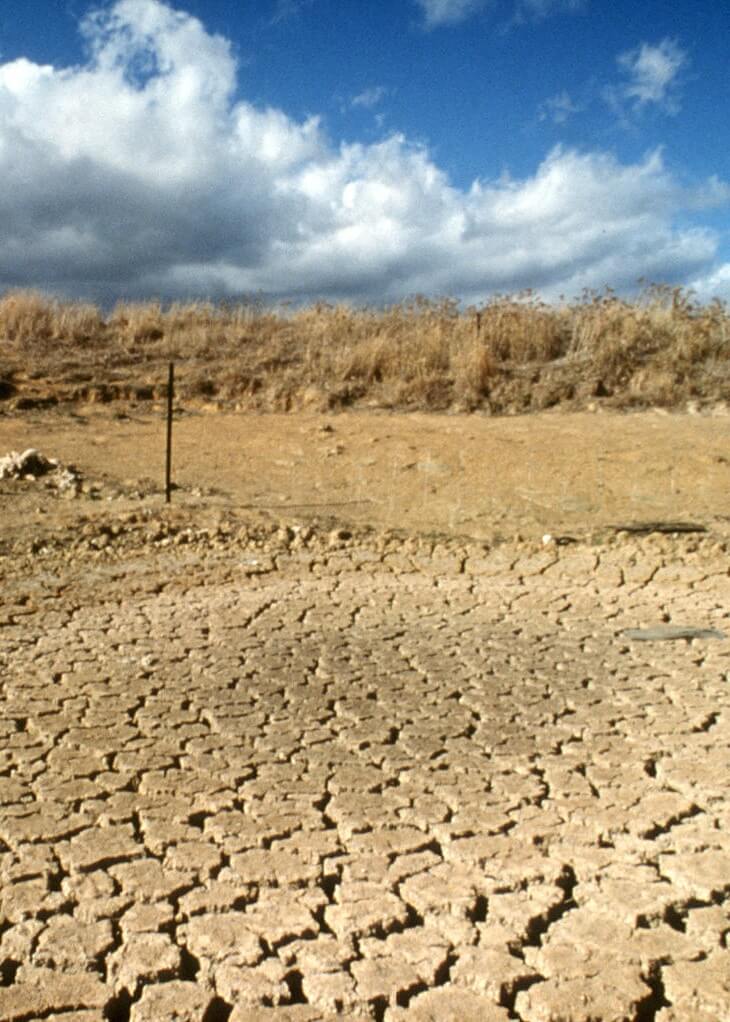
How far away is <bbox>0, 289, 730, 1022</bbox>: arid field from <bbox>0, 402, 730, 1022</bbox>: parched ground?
0.01m

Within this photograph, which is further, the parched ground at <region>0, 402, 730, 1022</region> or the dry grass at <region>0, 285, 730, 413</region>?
the dry grass at <region>0, 285, 730, 413</region>

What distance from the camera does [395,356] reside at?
12.4 meters

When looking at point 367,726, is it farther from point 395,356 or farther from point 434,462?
point 395,356

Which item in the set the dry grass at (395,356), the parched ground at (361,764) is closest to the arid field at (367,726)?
the parched ground at (361,764)

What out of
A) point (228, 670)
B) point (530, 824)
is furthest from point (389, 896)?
point (228, 670)

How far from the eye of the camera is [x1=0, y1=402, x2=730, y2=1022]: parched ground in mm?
2406

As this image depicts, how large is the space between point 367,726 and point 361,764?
0.36 m

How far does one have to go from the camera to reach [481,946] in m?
2.49

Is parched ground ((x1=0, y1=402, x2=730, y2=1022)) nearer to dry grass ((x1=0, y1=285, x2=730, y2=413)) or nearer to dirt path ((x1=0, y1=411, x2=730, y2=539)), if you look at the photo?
dirt path ((x1=0, y1=411, x2=730, y2=539))

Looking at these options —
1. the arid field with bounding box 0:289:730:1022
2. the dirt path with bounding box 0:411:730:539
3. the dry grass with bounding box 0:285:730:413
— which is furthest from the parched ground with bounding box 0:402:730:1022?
the dry grass with bounding box 0:285:730:413

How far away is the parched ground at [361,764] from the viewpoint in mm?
2406

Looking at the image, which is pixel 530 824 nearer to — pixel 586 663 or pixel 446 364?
pixel 586 663

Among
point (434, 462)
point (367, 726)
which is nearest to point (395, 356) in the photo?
point (434, 462)

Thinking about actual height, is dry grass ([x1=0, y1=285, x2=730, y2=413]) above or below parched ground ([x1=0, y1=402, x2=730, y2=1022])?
above
